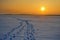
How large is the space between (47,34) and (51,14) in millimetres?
259

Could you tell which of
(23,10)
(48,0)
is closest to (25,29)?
(23,10)

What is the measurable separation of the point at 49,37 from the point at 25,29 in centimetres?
32

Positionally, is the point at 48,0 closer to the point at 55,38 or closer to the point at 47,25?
the point at 47,25

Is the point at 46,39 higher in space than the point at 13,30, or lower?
lower

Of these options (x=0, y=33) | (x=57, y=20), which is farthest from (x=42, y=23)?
(x=0, y=33)

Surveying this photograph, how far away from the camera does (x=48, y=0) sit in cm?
126

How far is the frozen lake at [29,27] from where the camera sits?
1.21 metres

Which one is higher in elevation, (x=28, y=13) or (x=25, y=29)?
(x=28, y=13)

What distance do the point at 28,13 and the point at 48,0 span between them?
32 cm

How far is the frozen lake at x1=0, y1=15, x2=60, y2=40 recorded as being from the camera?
1.21 meters

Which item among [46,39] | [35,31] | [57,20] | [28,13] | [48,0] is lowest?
[46,39]

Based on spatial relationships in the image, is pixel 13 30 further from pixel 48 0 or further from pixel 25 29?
pixel 48 0

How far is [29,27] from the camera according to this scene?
4.02 ft

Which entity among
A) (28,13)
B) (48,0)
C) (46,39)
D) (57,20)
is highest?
(48,0)
